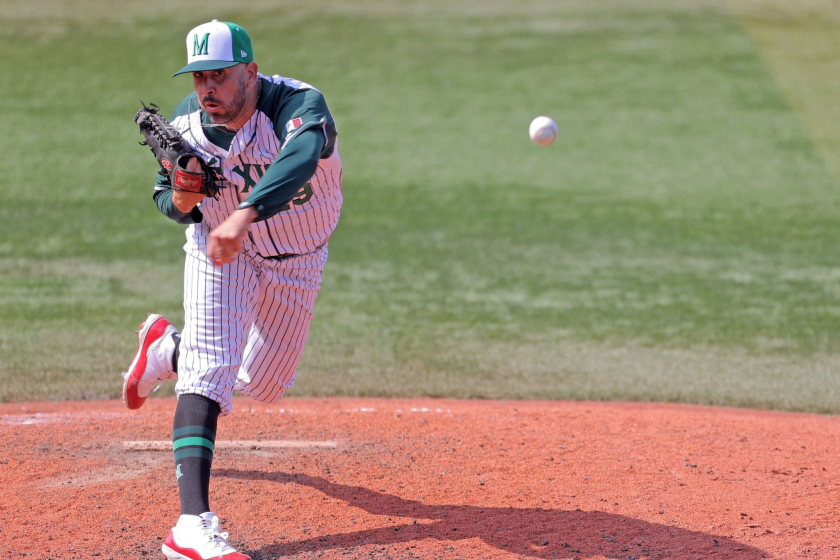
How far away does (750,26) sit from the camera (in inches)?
658

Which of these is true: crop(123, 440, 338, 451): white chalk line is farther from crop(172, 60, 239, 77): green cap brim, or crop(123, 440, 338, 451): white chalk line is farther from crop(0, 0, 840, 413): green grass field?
crop(172, 60, 239, 77): green cap brim

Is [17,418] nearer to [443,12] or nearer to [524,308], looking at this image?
[524,308]

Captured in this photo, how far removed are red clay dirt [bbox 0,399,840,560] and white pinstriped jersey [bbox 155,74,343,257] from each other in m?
1.13

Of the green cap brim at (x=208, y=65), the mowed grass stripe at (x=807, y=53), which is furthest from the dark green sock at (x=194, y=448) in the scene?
the mowed grass stripe at (x=807, y=53)

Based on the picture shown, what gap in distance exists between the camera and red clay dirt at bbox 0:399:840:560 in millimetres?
3518

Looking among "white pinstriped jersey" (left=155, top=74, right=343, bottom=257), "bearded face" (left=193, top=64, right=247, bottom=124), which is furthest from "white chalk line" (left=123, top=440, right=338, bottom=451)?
"bearded face" (left=193, top=64, right=247, bottom=124)

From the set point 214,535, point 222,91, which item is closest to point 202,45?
point 222,91

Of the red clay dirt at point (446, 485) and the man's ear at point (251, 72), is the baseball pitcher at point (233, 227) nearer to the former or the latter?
the man's ear at point (251, 72)

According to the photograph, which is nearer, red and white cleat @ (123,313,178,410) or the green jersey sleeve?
the green jersey sleeve

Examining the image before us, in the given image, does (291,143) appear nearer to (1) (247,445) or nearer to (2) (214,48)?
(2) (214,48)

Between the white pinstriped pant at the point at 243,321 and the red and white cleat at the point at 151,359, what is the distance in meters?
0.36

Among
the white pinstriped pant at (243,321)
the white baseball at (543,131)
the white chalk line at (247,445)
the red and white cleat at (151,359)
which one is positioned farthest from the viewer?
the white baseball at (543,131)

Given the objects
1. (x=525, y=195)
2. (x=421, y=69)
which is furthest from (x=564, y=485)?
(x=421, y=69)

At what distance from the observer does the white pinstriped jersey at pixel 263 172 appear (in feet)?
11.7
